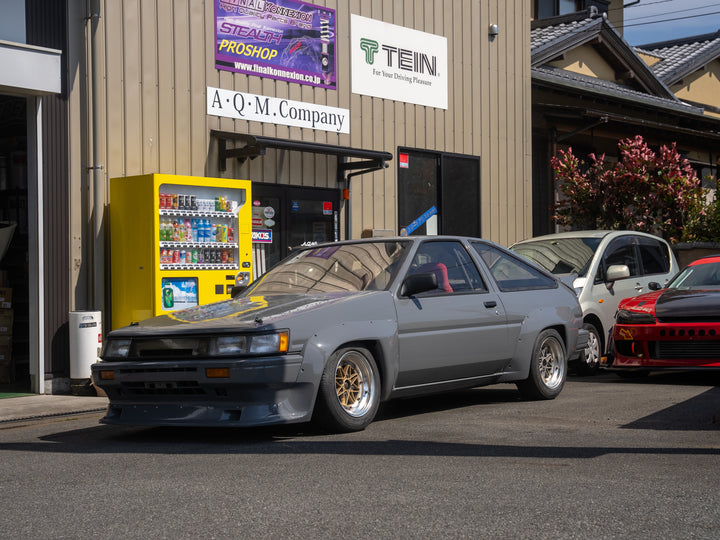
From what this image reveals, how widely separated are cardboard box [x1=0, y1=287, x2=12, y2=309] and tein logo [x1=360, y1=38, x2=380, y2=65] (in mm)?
6271

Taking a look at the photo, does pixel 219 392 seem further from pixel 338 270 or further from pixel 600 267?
pixel 600 267

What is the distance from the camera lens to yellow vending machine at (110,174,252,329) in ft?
37.4

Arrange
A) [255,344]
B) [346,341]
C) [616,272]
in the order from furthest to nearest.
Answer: [616,272] → [346,341] → [255,344]

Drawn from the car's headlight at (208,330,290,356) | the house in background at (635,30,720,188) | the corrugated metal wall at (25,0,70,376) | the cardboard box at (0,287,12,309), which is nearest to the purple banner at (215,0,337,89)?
the corrugated metal wall at (25,0,70,376)

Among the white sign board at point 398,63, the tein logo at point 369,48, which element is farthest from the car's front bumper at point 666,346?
the tein logo at point 369,48

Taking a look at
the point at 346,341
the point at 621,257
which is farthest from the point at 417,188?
the point at 346,341

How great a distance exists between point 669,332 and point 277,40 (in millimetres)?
6778

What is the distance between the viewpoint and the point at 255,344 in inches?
266

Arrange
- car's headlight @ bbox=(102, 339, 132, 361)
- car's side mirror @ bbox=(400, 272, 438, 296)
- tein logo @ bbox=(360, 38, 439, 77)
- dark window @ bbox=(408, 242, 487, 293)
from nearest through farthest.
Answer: car's headlight @ bbox=(102, 339, 132, 361) → car's side mirror @ bbox=(400, 272, 438, 296) → dark window @ bbox=(408, 242, 487, 293) → tein logo @ bbox=(360, 38, 439, 77)

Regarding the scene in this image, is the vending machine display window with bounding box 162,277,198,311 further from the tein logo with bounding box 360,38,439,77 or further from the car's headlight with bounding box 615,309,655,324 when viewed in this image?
the tein logo with bounding box 360,38,439,77

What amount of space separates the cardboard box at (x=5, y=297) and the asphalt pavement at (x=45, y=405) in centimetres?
170

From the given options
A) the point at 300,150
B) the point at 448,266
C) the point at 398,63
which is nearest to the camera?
the point at 448,266

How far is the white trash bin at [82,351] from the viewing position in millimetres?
10938

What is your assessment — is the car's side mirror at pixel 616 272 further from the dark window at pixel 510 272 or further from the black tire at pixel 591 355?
the dark window at pixel 510 272
